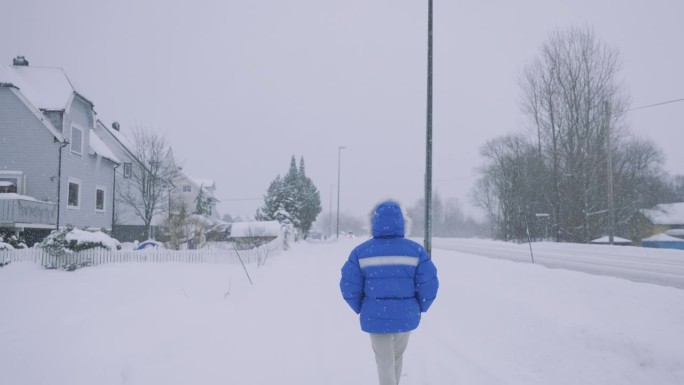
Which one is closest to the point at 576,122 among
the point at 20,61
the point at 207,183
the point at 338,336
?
the point at 338,336

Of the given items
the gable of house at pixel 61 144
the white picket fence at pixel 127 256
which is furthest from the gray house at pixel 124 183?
the white picket fence at pixel 127 256

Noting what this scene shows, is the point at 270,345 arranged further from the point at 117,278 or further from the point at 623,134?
the point at 623,134

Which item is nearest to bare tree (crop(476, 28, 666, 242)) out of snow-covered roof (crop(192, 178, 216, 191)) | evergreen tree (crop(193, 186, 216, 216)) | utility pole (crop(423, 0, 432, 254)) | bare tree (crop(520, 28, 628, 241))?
bare tree (crop(520, 28, 628, 241))

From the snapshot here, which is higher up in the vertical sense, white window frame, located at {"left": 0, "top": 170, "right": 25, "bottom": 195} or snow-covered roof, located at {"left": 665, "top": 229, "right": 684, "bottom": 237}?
white window frame, located at {"left": 0, "top": 170, "right": 25, "bottom": 195}

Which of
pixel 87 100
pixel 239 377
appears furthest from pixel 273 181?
pixel 239 377

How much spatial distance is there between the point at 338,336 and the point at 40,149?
73.7ft

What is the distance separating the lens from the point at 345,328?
284 inches

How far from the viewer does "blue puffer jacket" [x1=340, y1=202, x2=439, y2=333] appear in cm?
363

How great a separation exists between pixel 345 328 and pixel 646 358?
14.6 feet

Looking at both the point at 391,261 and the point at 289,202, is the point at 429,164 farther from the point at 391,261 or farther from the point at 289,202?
the point at 289,202

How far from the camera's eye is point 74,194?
23.4 meters

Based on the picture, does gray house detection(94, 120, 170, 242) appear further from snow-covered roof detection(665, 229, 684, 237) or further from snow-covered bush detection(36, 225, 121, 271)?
snow-covered roof detection(665, 229, 684, 237)

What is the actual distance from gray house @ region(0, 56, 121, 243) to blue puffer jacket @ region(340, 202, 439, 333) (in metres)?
21.7

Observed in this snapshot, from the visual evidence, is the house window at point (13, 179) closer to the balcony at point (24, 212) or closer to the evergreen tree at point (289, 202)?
the balcony at point (24, 212)
